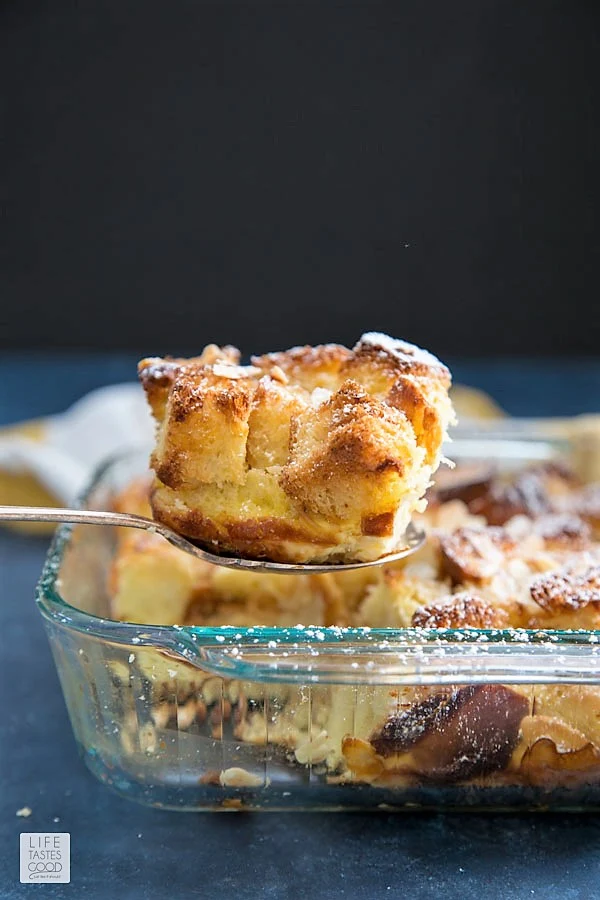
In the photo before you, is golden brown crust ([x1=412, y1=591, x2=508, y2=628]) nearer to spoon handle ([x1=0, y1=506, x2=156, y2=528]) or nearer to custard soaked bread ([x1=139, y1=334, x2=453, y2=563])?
custard soaked bread ([x1=139, y1=334, x2=453, y2=563])

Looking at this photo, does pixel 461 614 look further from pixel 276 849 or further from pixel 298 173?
pixel 298 173

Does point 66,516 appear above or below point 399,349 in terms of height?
below

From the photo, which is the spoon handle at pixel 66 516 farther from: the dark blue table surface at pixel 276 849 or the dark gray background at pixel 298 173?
the dark gray background at pixel 298 173

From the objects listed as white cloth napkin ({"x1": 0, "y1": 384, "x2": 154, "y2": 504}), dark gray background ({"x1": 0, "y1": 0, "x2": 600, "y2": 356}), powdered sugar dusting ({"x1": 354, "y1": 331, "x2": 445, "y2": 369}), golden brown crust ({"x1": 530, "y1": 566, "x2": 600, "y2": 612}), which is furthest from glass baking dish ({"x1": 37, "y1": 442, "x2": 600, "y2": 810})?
white cloth napkin ({"x1": 0, "y1": 384, "x2": 154, "y2": 504})

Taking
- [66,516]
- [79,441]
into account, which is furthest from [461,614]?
[79,441]

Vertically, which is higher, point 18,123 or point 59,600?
point 18,123

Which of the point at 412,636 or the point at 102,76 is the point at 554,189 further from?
the point at 412,636

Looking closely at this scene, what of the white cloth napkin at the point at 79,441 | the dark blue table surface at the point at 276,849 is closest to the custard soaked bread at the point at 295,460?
the dark blue table surface at the point at 276,849

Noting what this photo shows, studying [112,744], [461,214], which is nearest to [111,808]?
[112,744]
